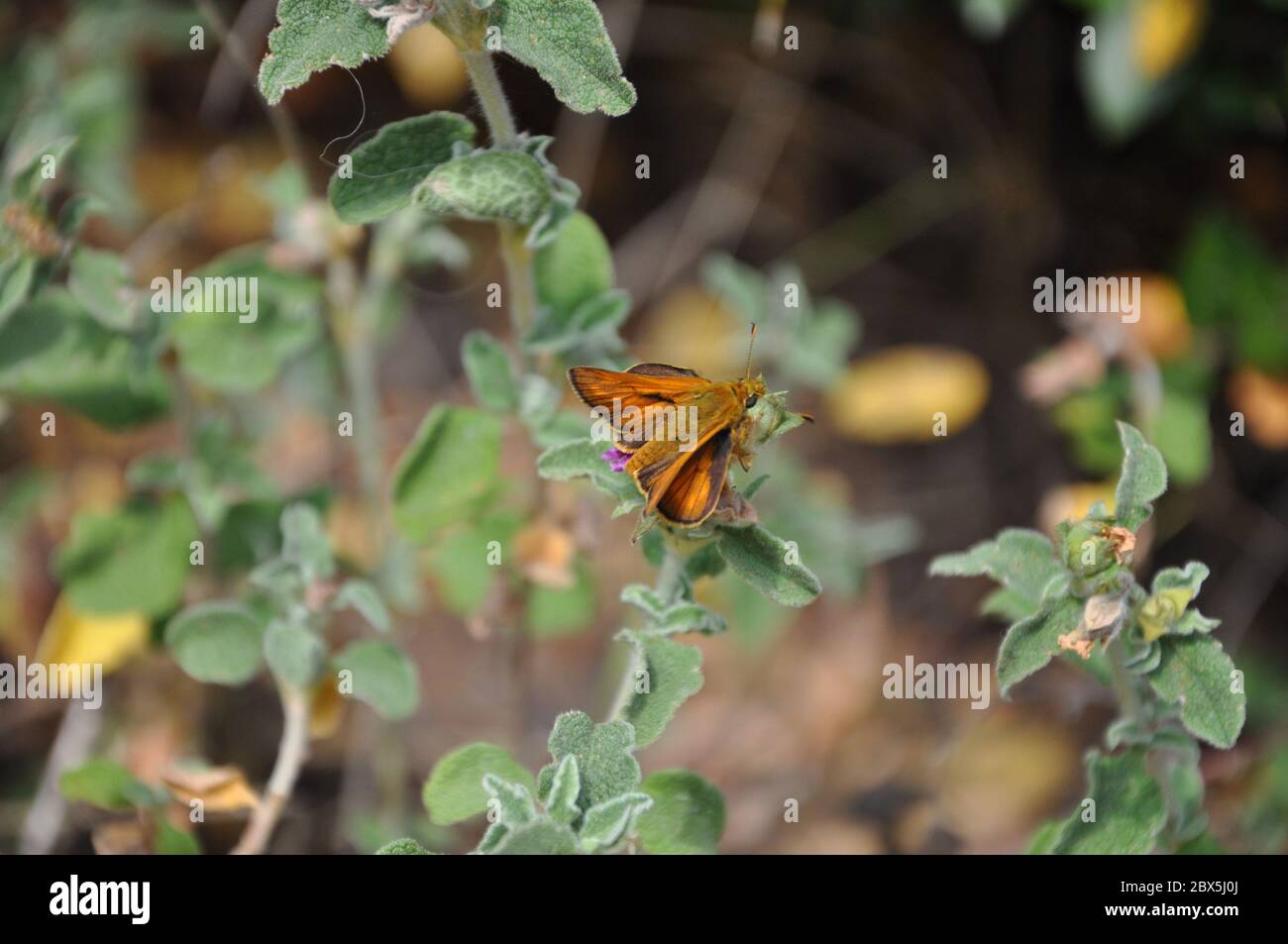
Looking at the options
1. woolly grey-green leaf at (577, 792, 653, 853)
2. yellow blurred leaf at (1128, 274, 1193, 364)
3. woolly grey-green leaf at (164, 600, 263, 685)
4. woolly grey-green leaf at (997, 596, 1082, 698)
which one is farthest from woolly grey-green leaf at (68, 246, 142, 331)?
yellow blurred leaf at (1128, 274, 1193, 364)

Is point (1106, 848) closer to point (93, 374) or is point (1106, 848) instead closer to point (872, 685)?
point (872, 685)

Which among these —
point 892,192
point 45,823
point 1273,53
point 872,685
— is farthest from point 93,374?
point 1273,53

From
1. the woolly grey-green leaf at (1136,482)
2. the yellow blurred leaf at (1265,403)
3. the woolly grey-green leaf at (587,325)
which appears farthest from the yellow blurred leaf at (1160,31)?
the woolly grey-green leaf at (587,325)

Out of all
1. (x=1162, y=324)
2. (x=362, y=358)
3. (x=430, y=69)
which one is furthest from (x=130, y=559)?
(x=1162, y=324)

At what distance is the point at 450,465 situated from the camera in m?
2.10

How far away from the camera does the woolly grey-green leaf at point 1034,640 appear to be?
A: 169 centimetres

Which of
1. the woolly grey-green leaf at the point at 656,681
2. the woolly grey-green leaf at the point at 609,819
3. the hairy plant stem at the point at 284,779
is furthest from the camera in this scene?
the hairy plant stem at the point at 284,779

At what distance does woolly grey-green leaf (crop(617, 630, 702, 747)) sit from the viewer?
5.77 feet

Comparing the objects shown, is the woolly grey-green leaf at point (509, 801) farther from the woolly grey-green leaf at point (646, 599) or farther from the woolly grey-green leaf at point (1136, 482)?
the woolly grey-green leaf at point (1136, 482)

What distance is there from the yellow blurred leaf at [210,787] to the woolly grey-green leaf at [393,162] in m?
1.02

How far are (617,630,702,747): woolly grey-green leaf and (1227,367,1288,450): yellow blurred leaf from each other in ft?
5.94

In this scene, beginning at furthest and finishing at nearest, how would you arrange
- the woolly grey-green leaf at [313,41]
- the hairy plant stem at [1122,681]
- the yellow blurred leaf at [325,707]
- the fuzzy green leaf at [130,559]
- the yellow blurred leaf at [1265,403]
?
the yellow blurred leaf at [1265,403]
the fuzzy green leaf at [130,559]
the yellow blurred leaf at [325,707]
the hairy plant stem at [1122,681]
the woolly grey-green leaf at [313,41]

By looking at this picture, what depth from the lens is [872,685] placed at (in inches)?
119

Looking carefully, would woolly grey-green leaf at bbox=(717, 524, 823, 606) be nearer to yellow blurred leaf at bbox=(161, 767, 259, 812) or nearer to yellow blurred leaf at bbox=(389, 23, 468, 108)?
yellow blurred leaf at bbox=(161, 767, 259, 812)
